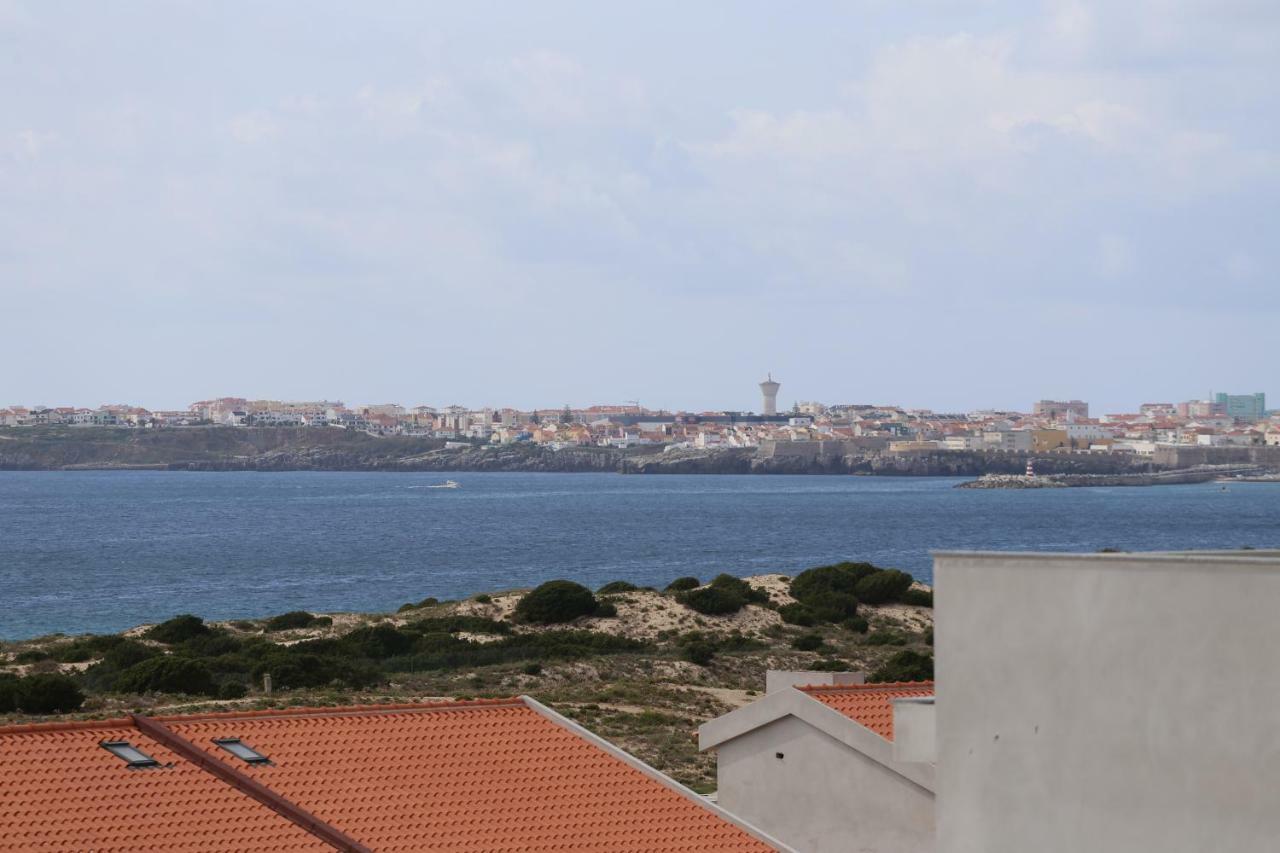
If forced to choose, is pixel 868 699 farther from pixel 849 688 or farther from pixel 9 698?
pixel 9 698

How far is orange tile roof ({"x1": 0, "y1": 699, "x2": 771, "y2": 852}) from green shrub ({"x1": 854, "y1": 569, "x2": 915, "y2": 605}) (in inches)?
1564

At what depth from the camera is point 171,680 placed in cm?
3209

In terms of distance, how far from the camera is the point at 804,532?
127188 millimetres

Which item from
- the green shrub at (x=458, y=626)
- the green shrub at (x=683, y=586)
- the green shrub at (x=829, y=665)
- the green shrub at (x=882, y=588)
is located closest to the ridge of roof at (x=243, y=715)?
the green shrub at (x=829, y=665)

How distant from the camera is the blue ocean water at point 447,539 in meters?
81.4

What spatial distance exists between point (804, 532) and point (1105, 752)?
395 feet

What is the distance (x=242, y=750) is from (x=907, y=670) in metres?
21.4

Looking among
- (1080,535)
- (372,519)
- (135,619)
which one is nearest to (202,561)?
(135,619)

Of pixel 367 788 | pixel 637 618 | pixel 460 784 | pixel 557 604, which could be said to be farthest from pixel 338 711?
pixel 637 618

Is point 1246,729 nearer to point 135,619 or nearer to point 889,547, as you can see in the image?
point 135,619

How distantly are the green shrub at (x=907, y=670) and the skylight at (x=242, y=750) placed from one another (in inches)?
746

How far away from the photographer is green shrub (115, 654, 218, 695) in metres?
32.0

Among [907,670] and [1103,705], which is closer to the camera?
[1103,705]

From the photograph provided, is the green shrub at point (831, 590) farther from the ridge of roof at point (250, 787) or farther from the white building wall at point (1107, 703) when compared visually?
the white building wall at point (1107, 703)
